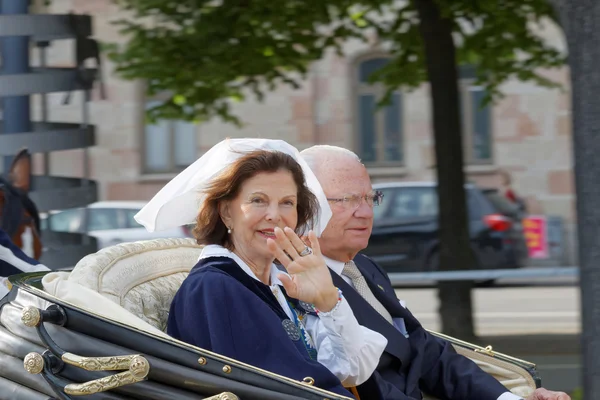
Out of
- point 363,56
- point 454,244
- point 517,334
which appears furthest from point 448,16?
point 363,56

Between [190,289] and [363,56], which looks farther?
[363,56]

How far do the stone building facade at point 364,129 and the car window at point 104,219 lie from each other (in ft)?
10.5

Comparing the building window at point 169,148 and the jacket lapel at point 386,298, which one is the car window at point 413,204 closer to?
the building window at point 169,148

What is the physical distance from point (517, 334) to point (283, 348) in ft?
25.5

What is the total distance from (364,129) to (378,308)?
16.5 m

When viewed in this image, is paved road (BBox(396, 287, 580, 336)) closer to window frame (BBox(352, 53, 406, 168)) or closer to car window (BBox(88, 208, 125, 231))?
car window (BBox(88, 208, 125, 231))

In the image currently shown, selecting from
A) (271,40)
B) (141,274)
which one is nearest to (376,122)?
(271,40)

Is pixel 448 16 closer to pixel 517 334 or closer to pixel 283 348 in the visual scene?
pixel 517 334

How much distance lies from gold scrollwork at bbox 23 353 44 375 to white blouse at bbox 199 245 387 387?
0.54 meters

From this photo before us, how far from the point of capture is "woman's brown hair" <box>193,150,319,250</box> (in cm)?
322

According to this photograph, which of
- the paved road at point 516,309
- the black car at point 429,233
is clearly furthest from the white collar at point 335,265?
the black car at point 429,233

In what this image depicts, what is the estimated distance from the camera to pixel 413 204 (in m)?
15.6

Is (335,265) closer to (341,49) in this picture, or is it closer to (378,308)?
(378,308)

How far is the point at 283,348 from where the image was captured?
2973 millimetres
